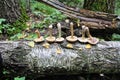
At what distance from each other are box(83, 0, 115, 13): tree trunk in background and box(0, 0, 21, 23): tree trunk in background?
1789 mm

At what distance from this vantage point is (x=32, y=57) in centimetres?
390

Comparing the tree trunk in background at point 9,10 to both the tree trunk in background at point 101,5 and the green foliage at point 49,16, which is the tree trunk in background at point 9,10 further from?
the tree trunk in background at point 101,5

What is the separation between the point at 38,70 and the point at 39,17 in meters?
2.07

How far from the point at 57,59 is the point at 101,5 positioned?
249 centimetres

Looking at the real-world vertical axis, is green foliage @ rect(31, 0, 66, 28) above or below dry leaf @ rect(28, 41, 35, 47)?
above

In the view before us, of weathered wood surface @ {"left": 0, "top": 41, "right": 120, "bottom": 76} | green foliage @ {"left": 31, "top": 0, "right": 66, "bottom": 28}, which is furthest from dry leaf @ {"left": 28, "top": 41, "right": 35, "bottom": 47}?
green foliage @ {"left": 31, "top": 0, "right": 66, "bottom": 28}

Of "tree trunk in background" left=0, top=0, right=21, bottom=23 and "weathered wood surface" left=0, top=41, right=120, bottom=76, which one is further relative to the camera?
"tree trunk in background" left=0, top=0, right=21, bottom=23

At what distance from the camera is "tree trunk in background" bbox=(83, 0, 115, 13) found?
582 cm

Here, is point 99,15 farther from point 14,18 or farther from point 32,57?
point 32,57

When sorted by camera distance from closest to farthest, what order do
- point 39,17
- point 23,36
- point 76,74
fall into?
point 76,74, point 23,36, point 39,17

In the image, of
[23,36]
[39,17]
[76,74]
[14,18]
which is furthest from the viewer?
[39,17]

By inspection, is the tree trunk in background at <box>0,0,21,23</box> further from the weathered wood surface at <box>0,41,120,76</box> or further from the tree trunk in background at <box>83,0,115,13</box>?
the tree trunk in background at <box>83,0,115,13</box>

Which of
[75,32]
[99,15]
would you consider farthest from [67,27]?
[99,15]

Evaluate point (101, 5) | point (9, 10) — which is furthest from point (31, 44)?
point (101, 5)
